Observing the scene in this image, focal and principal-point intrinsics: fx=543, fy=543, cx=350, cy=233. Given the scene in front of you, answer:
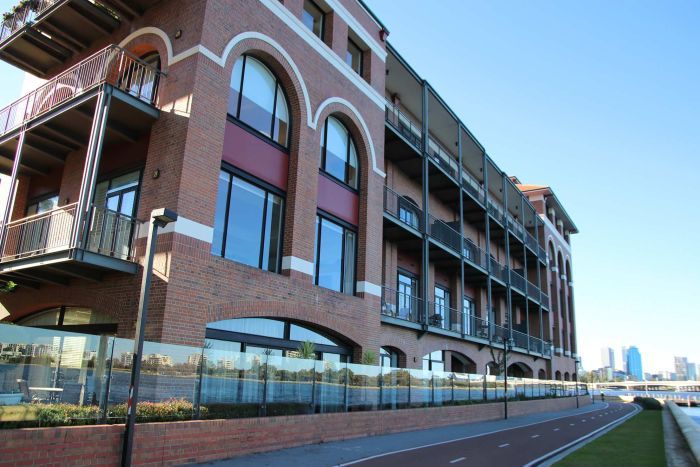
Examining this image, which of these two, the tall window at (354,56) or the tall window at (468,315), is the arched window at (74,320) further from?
the tall window at (468,315)

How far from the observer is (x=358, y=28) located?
67.7 feet

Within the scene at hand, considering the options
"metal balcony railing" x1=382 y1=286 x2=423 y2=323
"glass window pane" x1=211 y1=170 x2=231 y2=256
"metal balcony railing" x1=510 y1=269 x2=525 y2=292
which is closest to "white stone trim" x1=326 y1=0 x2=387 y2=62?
"glass window pane" x1=211 y1=170 x2=231 y2=256

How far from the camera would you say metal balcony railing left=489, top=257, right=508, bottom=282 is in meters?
32.1

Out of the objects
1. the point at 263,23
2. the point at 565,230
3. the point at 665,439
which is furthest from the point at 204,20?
the point at 565,230

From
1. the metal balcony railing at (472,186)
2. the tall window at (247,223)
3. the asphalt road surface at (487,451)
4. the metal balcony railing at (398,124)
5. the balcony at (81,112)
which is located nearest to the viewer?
the asphalt road surface at (487,451)

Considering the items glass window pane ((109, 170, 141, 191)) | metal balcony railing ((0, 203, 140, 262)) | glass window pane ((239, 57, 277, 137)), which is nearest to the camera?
metal balcony railing ((0, 203, 140, 262))

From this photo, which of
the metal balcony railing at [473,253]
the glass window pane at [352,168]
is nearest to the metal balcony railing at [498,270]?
the metal balcony railing at [473,253]

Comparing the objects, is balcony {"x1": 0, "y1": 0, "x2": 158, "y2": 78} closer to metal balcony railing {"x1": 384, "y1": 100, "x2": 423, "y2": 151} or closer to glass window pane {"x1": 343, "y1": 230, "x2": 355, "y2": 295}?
glass window pane {"x1": 343, "y1": 230, "x2": 355, "y2": 295}

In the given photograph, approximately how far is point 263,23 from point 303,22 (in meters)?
2.63

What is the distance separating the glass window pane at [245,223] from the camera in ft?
47.0

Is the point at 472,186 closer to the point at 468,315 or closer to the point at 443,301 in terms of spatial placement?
the point at 443,301

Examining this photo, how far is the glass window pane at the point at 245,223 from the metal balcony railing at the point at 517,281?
76.8ft

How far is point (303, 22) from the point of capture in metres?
18.0

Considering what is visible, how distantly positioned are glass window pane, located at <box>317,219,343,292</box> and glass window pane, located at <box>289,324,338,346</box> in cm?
164
